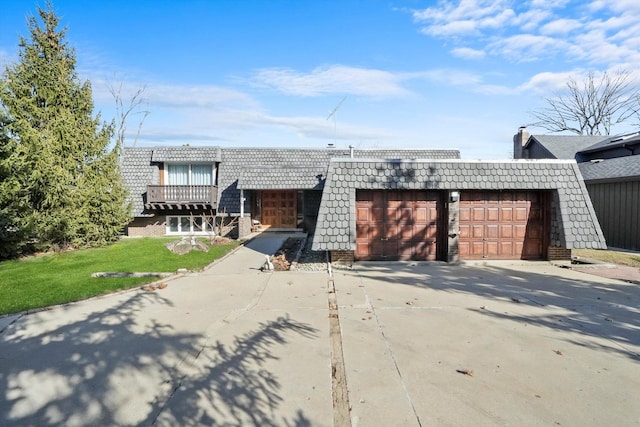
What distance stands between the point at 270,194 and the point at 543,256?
13.5 meters

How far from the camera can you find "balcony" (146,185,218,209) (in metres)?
18.3

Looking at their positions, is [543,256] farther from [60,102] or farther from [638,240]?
[60,102]

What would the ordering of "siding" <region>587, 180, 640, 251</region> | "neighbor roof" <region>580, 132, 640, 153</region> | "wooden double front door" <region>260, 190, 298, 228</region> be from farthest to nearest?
"wooden double front door" <region>260, 190, 298, 228</region> → "neighbor roof" <region>580, 132, 640, 153</region> → "siding" <region>587, 180, 640, 251</region>

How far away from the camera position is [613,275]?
9125 millimetres

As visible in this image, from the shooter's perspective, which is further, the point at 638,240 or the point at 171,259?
the point at 638,240

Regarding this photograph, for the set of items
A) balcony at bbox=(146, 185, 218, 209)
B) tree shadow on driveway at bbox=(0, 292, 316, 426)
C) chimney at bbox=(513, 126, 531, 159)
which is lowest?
tree shadow on driveway at bbox=(0, 292, 316, 426)

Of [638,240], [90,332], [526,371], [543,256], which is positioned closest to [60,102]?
[90,332]

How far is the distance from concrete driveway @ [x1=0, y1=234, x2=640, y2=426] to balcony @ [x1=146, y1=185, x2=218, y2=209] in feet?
36.9

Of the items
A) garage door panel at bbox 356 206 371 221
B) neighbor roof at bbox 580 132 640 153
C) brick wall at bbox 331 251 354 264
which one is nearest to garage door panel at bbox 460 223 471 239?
garage door panel at bbox 356 206 371 221

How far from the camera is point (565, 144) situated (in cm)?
2325

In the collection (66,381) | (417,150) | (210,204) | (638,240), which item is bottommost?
(66,381)

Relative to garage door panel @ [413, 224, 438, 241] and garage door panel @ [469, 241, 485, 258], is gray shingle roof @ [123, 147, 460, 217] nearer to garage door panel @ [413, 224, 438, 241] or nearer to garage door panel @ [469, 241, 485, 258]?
garage door panel @ [413, 224, 438, 241]

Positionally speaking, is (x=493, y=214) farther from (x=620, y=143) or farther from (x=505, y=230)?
(x=620, y=143)

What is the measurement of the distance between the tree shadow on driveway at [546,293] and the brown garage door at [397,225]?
509 mm
